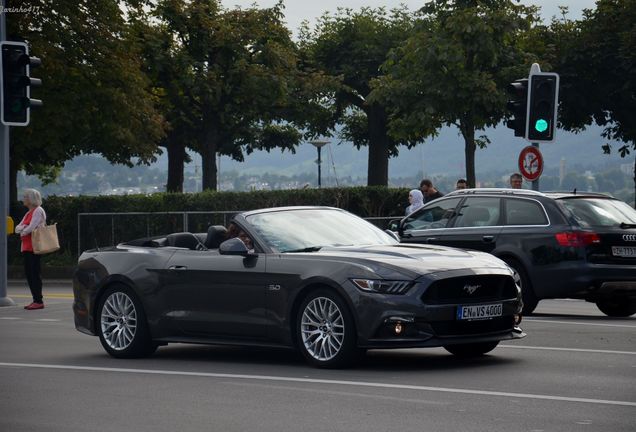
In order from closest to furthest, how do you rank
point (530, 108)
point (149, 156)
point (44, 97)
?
point (530, 108) → point (44, 97) → point (149, 156)

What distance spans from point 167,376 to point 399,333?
1.99 metres

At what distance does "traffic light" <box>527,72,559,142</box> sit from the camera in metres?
24.3

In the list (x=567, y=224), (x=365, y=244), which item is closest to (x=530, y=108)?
(x=567, y=224)

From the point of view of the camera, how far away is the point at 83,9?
43.4m

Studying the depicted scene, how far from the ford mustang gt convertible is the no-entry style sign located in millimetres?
11565

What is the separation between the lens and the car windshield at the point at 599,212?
61.2 ft

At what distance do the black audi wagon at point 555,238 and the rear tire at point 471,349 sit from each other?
5.19m

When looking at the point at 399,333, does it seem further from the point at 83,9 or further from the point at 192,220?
the point at 83,9

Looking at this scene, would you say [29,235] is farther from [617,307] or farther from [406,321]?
[406,321]

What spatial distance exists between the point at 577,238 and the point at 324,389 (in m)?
8.06

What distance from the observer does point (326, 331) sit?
12.3m

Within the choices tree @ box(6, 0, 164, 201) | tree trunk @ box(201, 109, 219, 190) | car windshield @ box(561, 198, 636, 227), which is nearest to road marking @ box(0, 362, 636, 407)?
car windshield @ box(561, 198, 636, 227)

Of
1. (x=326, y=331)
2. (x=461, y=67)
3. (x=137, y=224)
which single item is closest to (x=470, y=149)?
(x=461, y=67)

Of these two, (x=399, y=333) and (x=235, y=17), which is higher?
(x=235, y=17)
